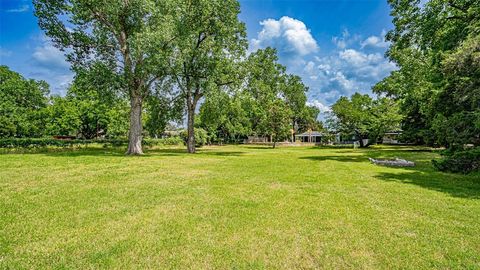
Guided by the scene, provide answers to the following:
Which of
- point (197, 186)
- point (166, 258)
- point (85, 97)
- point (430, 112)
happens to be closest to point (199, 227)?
point (166, 258)

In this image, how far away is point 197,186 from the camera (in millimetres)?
8938

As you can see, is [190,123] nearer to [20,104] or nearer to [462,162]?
[462,162]

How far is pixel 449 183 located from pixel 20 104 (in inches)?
2504

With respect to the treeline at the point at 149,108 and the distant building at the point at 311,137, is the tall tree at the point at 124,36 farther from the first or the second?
the distant building at the point at 311,137

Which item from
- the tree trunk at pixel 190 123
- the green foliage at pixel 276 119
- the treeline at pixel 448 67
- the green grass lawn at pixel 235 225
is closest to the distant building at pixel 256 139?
the green foliage at pixel 276 119

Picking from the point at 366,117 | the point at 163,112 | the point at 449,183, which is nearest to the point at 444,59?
the point at 449,183

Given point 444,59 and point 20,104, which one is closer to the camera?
point 444,59

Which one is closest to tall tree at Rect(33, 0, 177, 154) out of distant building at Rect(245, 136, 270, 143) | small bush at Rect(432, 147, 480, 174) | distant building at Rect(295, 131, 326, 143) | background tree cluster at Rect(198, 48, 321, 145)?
background tree cluster at Rect(198, 48, 321, 145)

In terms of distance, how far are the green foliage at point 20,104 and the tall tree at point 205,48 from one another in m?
32.2

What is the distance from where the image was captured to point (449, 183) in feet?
32.8

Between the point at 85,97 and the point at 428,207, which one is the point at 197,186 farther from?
the point at 85,97

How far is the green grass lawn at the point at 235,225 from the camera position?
3.85 m

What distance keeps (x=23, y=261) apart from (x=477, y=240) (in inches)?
281

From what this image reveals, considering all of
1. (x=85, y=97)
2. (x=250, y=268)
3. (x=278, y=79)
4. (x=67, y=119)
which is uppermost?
(x=278, y=79)
